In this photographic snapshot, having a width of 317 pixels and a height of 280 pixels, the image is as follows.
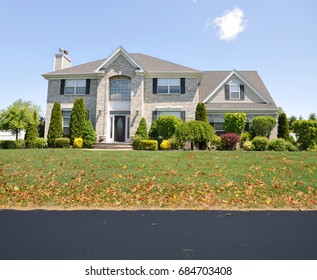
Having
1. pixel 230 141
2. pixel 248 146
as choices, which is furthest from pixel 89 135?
pixel 248 146

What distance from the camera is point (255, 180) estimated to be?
32.6 ft

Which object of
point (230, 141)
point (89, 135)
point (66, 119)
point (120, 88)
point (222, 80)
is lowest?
point (230, 141)

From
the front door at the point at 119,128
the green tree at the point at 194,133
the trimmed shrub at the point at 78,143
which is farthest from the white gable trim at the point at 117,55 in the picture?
the green tree at the point at 194,133

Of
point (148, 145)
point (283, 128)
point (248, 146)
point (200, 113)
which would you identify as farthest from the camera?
point (283, 128)

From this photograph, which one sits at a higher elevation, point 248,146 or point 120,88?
point 120,88

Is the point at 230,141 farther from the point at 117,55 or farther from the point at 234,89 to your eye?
the point at 117,55

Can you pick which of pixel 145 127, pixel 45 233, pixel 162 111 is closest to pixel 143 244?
pixel 45 233

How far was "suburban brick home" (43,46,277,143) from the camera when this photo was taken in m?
24.4

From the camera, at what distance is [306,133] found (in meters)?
20.0

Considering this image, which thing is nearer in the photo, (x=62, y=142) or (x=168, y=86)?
(x=62, y=142)

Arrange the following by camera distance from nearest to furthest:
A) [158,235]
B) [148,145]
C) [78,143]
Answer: [158,235] < [148,145] < [78,143]

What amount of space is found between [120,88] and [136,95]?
1867 millimetres

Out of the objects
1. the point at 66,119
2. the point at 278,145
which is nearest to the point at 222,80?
the point at 278,145

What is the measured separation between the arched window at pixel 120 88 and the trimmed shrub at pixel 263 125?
11.2m
